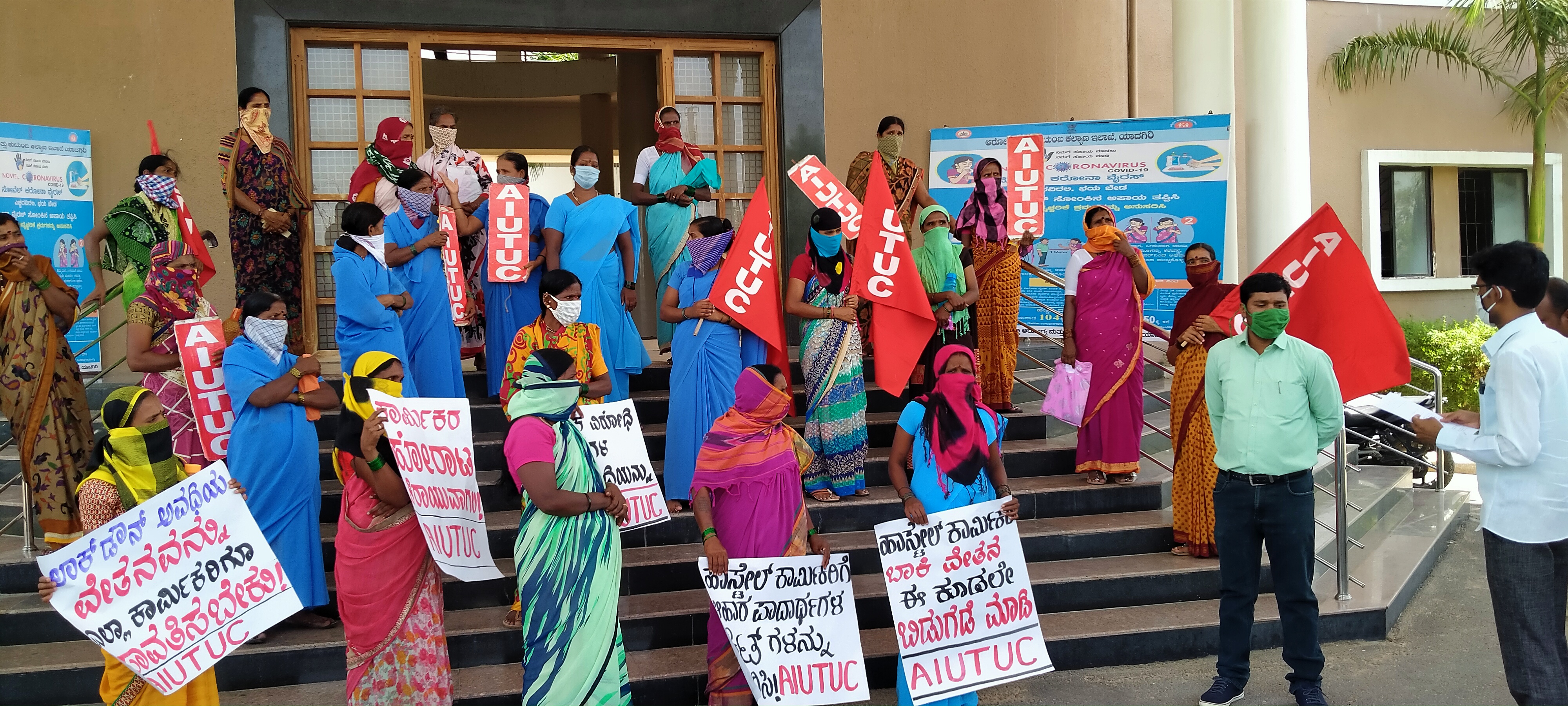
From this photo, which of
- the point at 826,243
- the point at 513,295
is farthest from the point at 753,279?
the point at 513,295

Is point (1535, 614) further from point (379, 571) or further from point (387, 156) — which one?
point (387, 156)

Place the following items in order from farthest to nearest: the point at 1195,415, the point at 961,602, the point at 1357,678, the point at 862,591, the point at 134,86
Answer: the point at 134,86 → the point at 1195,415 → the point at 862,591 → the point at 1357,678 → the point at 961,602

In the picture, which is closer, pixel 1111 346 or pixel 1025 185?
pixel 1111 346

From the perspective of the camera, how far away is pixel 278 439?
5.30 m

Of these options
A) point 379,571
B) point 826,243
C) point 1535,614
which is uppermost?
point 826,243

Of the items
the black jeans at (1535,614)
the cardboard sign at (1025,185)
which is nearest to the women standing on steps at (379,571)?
the black jeans at (1535,614)

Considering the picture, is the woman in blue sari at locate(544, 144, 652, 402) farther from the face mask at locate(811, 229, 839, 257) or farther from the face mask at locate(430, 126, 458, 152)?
the face mask at locate(811, 229, 839, 257)

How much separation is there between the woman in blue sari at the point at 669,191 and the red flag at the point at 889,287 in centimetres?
127

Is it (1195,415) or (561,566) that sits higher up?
(1195,415)

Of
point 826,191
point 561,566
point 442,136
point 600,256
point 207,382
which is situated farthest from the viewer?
point 442,136

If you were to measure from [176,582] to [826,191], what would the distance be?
4.14 meters

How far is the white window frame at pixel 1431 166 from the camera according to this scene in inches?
527

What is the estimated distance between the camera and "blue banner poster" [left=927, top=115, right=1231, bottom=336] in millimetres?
9797

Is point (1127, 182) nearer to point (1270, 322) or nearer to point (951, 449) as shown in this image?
point (1270, 322)
